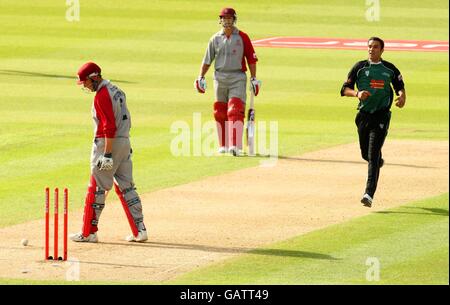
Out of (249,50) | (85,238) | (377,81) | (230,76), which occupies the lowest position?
(85,238)

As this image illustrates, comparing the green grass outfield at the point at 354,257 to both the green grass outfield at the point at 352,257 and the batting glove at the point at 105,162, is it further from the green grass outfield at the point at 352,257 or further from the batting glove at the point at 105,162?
the batting glove at the point at 105,162

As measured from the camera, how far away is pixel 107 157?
44.4ft

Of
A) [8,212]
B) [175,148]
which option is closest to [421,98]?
[175,148]

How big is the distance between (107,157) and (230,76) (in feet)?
20.9

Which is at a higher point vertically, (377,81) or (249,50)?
(249,50)

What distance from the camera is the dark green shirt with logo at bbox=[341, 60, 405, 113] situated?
52.4 ft

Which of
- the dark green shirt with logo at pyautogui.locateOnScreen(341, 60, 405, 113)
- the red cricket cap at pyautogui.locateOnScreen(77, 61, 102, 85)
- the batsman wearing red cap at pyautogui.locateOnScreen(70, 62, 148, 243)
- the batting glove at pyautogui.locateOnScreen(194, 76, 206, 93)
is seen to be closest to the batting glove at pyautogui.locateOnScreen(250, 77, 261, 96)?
the batting glove at pyautogui.locateOnScreen(194, 76, 206, 93)

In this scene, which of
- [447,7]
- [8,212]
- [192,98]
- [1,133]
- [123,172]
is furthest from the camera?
[447,7]

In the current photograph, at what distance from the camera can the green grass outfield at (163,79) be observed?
18.7 meters

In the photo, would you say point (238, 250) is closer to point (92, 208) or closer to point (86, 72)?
→ point (92, 208)

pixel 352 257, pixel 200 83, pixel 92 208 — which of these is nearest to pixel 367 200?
pixel 352 257
